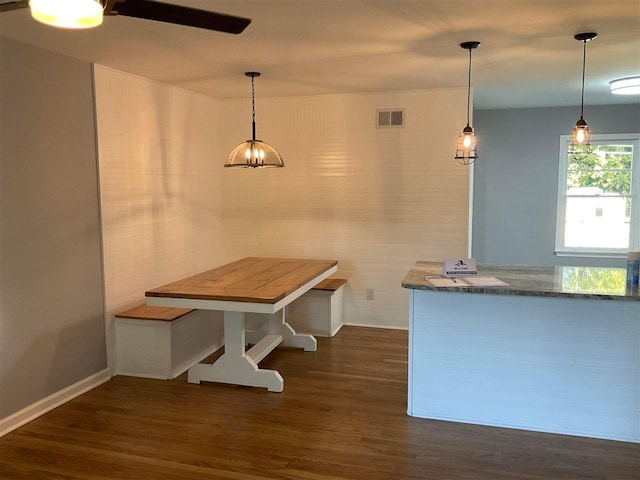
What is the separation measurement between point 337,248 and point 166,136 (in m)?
1.94

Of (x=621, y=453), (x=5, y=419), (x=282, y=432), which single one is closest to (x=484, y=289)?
(x=621, y=453)

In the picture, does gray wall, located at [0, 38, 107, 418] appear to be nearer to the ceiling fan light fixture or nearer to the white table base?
the white table base

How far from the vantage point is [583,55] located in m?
3.55

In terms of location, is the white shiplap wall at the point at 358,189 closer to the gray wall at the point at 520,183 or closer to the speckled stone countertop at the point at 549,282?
the speckled stone countertop at the point at 549,282

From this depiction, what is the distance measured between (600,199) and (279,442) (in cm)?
491

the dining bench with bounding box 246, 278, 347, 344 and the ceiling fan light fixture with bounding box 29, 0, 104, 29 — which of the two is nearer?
the ceiling fan light fixture with bounding box 29, 0, 104, 29

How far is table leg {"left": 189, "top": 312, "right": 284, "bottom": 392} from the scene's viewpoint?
146 inches

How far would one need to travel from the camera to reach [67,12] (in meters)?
1.34

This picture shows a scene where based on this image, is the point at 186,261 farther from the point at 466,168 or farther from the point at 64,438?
the point at 466,168

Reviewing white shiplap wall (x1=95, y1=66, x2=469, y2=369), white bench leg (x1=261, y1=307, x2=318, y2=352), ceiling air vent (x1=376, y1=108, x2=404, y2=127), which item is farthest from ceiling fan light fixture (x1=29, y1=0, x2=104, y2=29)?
ceiling air vent (x1=376, y1=108, x2=404, y2=127)

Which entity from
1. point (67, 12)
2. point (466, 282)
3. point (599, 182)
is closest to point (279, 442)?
point (466, 282)

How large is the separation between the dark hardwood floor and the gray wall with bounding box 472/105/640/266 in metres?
3.15

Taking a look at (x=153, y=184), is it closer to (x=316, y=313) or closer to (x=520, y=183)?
(x=316, y=313)

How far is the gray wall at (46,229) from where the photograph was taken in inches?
122
